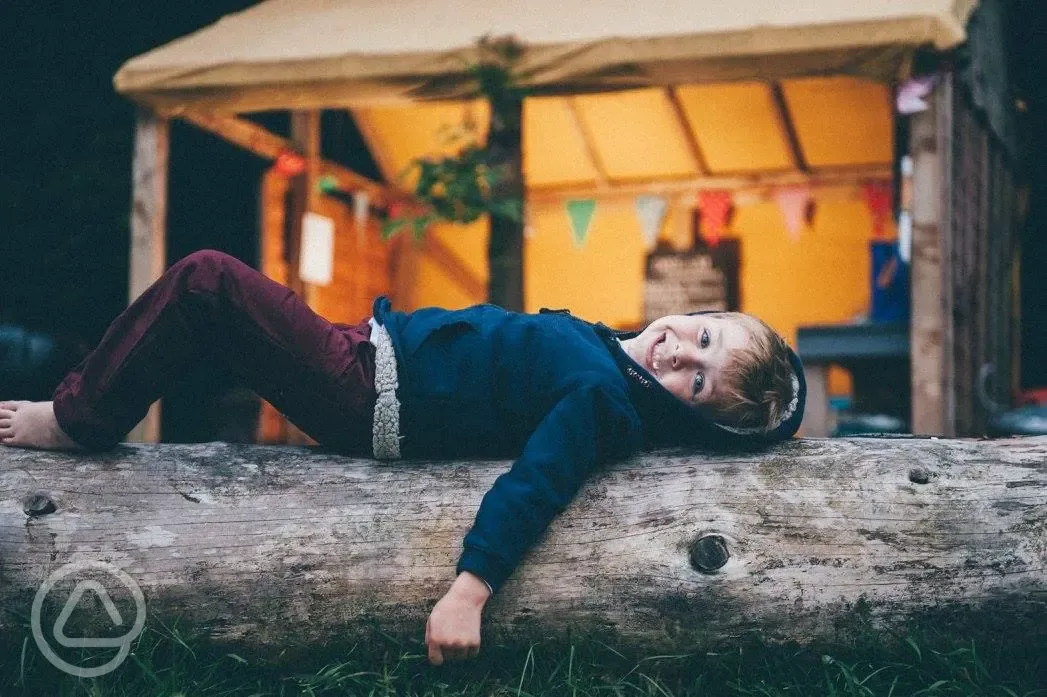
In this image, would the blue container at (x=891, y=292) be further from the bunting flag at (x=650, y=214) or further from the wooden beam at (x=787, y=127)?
the bunting flag at (x=650, y=214)

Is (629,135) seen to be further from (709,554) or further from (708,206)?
(709,554)

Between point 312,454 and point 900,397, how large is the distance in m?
4.39

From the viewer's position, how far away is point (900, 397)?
5805 mm

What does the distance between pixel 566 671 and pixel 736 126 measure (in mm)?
6093

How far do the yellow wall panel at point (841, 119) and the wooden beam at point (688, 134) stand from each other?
0.72m

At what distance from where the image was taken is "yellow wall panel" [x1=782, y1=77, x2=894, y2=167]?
702 centimetres

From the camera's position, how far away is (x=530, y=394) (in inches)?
86.8

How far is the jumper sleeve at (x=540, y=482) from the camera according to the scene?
6.40 ft

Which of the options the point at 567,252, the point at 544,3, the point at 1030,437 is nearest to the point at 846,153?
the point at 567,252

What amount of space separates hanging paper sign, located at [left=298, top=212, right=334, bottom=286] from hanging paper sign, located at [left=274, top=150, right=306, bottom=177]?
1.06 ft

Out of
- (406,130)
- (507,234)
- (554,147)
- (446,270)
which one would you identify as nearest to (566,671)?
(507,234)

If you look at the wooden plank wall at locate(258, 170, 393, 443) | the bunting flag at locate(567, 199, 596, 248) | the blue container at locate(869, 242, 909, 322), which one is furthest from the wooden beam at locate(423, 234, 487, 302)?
the blue container at locate(869, 242, 909, 322)

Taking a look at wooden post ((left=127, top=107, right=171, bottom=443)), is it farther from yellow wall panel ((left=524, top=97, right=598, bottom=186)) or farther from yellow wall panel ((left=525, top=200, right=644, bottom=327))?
yellow wall panel ((left=525, top=200, right=644, bottom=327))

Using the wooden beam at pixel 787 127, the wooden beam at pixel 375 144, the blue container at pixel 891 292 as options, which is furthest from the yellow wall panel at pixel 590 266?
the blue container at pixel 891 292
